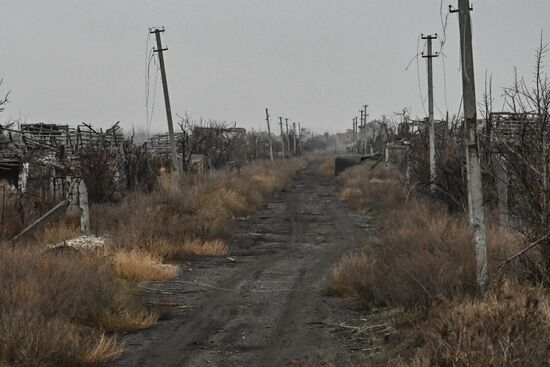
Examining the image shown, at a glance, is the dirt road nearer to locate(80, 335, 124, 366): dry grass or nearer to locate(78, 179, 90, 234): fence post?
locate(80, 335, 124, 366): dry grass

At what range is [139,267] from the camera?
441 inches

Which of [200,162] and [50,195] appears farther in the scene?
[200,162]

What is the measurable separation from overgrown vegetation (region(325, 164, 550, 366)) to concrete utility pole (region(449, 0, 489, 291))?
363 mm

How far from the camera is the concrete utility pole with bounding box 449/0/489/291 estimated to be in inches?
291

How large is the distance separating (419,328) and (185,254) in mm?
8307

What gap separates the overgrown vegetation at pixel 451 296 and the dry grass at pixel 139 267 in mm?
3310

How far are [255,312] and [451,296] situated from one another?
9.69ft

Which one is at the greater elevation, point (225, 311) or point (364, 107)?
point (364, 107)

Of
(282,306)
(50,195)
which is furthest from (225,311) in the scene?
(50,195)

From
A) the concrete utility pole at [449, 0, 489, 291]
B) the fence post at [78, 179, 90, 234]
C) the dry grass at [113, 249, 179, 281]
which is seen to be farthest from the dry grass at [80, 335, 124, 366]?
the fence post at [78, 179, 90, 234]

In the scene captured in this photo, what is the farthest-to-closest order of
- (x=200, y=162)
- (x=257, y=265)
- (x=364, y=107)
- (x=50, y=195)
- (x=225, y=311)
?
(x=364, y=107)
(x=200, y=162)
(x=50, y=195)
(x=257, y=265)
(x=225, y=311)

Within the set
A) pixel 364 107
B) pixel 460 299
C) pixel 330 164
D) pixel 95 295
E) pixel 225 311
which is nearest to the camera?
pixel 460 299

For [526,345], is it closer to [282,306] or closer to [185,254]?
[282,306]

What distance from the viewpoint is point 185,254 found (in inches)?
546
